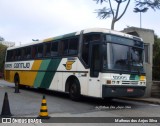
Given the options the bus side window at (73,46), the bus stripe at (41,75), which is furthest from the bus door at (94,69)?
the bus stripe at (41,75)

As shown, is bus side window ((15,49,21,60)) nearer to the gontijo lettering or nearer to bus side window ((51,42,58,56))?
the gontijo lettering

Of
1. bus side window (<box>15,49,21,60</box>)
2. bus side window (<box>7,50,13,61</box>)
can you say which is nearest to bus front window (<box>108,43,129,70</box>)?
bus side window (<box>15,49,21,60</box>)

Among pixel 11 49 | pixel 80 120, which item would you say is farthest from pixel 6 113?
pixel 11 49

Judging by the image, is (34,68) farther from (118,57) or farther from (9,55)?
(118,57)

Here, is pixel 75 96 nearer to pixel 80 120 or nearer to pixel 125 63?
pixel 125 63

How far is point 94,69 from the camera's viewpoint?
1352 cm

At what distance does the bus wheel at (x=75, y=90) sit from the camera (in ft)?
48.2

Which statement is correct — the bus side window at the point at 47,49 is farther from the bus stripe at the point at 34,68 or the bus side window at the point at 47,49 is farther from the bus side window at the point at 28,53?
the bus side window at the point at 28,53

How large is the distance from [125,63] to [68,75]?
10.7 feet

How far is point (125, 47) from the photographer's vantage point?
13805mm

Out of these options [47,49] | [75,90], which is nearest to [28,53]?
[47,49]

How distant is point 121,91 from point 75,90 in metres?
2.59

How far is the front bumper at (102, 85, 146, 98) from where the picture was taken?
41.9 feet

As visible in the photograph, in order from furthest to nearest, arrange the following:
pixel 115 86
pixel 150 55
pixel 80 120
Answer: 1. pixel 150 55
2. pixel 115 86
3. pixel 80 120
